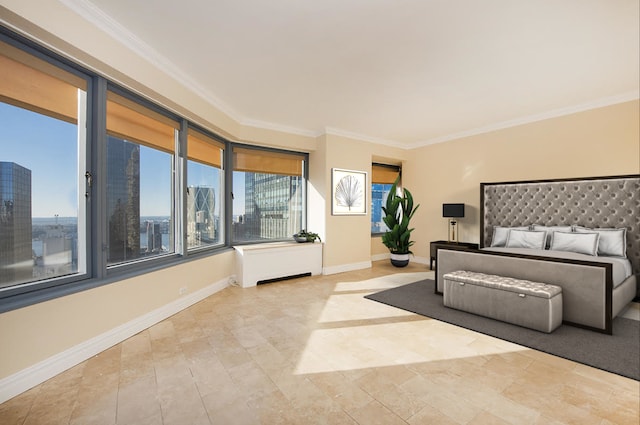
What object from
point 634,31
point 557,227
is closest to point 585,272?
point 557,227

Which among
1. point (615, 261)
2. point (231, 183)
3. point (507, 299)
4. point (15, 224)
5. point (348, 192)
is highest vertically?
point (231, 183)

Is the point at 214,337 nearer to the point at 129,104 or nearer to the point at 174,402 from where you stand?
the point at 174,402

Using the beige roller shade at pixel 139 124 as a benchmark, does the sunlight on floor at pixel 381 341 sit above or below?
below

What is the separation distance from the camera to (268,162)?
5055 millimetres

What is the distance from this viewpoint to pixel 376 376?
77.1 inches

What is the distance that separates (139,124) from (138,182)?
0.62 meters

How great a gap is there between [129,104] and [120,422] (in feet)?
8.86

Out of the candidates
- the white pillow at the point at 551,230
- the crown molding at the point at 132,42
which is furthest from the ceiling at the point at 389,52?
the white pillow at the point at 551,230

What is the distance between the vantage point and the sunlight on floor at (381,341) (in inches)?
85.4

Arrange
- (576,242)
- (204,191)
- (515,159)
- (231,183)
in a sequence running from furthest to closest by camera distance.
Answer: (515,159)
(231,183)
(204,191)
(576,242)

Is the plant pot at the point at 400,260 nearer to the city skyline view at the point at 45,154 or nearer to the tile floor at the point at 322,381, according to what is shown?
the tile floor at the point at 322,381

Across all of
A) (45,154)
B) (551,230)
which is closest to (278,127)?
(45,154)

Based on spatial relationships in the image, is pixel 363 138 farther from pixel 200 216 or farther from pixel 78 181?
pixel 78 181

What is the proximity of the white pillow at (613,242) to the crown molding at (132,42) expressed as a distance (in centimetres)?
555
